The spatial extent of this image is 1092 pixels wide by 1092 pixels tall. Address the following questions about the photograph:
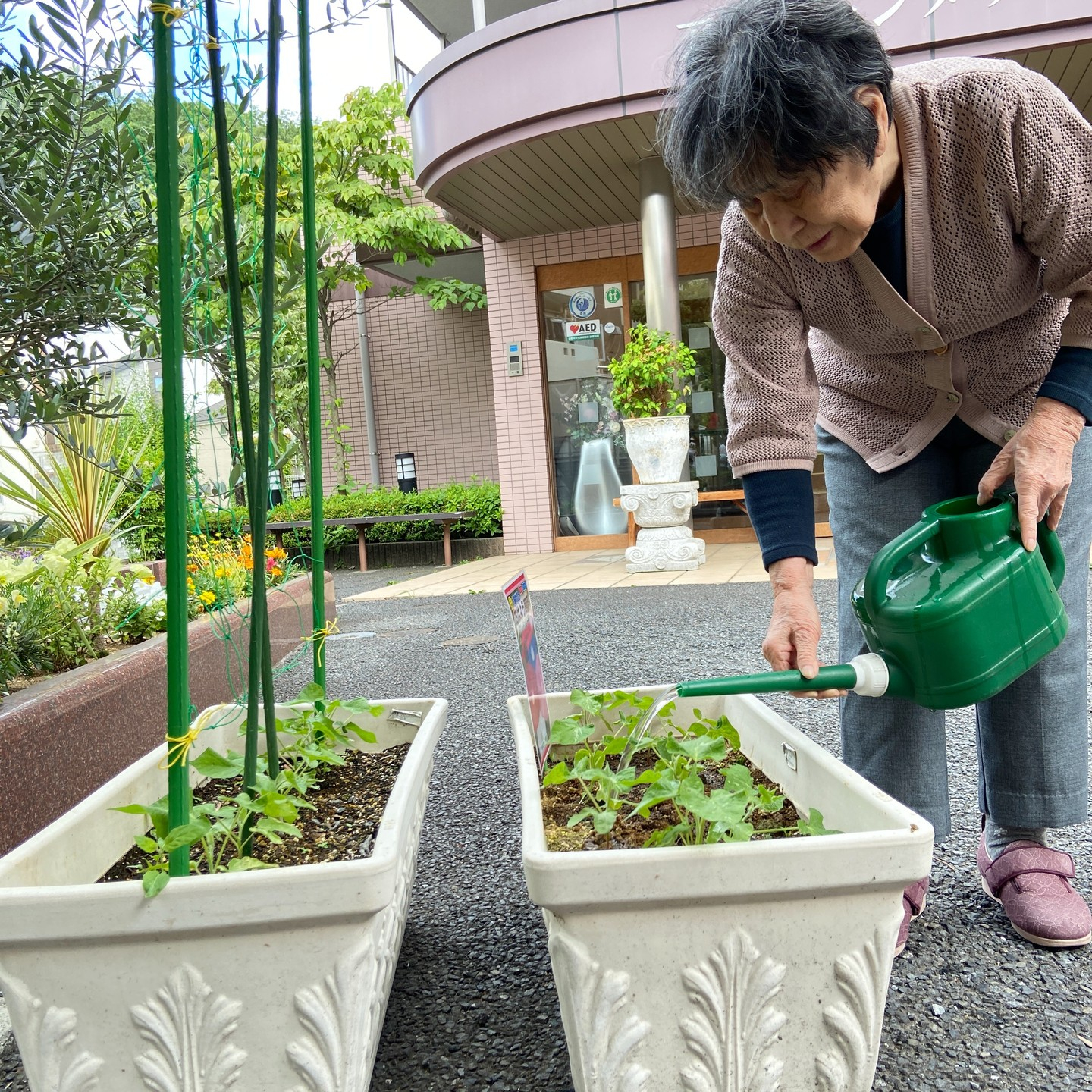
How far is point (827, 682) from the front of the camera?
108 cm

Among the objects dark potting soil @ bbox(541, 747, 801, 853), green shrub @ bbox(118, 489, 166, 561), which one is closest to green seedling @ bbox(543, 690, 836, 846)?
dark potting soil @ bbox(541, 747, 801, 853)

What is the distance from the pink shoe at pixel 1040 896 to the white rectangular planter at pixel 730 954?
65cm

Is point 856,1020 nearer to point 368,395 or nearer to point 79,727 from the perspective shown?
point 79,727

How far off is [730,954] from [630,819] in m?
0.34

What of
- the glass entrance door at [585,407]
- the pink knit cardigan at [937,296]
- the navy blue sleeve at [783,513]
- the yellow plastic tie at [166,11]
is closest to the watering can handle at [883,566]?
the navy blue sleeve at [783,513]

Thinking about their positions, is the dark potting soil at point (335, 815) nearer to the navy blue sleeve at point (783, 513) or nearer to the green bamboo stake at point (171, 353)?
the green bamboo stake at point (171, 353)

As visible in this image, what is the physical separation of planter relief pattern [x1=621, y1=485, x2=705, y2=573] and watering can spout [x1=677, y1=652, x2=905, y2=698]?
5.27 metres

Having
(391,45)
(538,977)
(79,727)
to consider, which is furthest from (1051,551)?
(391,45)

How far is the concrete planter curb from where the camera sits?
1671 mm

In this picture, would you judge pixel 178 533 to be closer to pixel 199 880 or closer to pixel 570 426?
pixel 199 880

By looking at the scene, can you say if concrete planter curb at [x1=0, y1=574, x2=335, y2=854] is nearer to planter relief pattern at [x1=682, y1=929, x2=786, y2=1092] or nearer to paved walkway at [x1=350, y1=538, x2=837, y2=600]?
planter relief pattern at [x1=682, y1=929, x2=786, y2=1092]

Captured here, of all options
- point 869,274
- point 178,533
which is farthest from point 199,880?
point 869,274

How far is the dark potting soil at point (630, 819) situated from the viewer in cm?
110

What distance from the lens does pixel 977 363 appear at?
54.4 inches
